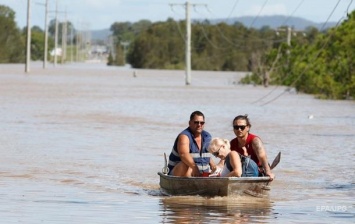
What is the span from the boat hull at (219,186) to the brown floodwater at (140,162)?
11 cm

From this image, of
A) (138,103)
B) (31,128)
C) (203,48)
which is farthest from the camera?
(203,48)

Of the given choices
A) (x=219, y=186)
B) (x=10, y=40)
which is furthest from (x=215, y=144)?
(x=10, y=40)

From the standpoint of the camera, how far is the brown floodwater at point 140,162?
14.6 m

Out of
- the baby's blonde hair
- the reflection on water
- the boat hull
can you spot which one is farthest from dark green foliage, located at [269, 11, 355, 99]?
the baby's blonde hair

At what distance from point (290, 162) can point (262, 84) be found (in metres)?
53.3

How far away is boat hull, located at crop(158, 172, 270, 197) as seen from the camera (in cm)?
1541

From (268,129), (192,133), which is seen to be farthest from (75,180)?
(268,129)

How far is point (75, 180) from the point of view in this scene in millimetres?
18875

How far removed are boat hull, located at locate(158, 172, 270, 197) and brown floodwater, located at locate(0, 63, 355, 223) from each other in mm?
107

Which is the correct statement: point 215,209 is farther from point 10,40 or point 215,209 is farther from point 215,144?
point 10,40

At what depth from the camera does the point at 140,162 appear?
22.4m

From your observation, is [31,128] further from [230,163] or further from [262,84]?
[262,84]

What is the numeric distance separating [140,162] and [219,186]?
7023 mm

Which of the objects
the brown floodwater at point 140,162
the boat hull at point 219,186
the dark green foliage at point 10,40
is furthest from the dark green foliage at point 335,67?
the dark green foliage at point 10,40
